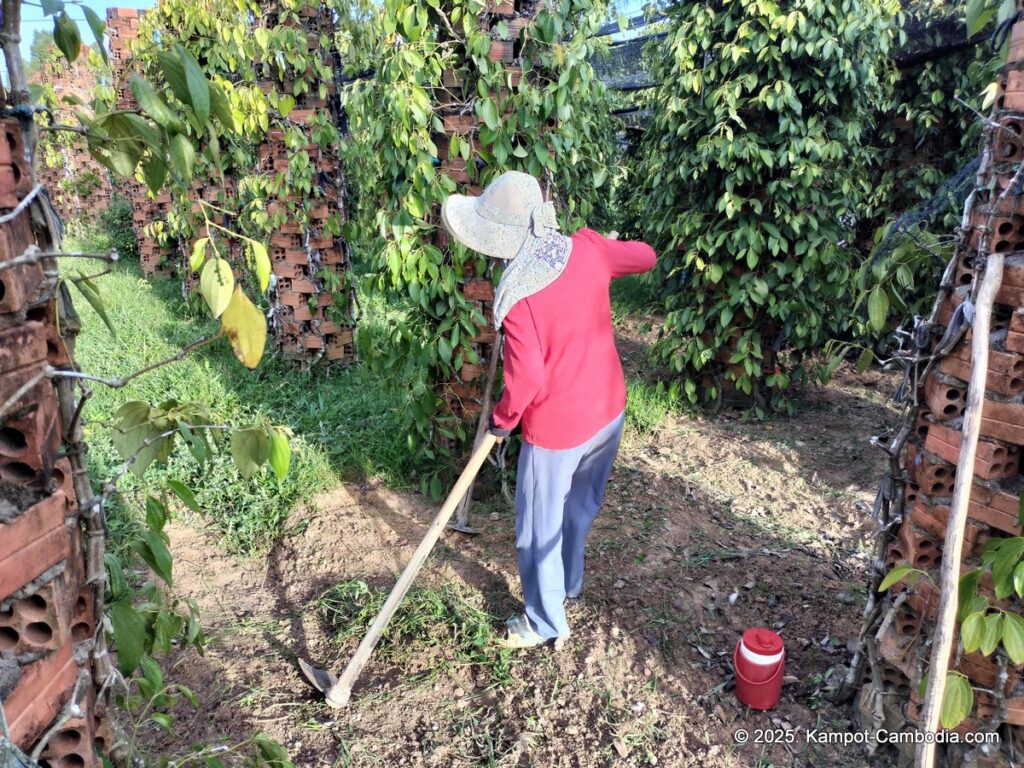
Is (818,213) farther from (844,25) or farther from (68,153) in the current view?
(68,153)

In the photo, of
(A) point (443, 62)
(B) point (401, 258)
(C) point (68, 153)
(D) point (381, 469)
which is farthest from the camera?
(C) point (68, 153)

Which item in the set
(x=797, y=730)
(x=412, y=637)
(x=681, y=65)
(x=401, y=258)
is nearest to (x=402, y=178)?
(x=401, y=258)

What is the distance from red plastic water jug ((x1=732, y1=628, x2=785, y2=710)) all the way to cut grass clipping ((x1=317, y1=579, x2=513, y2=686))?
0.77m

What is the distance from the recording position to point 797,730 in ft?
6.97

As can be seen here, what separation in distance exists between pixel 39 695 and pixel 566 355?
163 cm

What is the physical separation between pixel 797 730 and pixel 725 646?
39cm

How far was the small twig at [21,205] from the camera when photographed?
80 centimetres

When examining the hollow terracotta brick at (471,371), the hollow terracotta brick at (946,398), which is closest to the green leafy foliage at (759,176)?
the hollow terracotta brick at (471,371)

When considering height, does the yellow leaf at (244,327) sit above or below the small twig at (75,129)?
below

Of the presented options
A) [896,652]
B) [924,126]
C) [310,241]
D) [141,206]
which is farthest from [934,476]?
[141,206]

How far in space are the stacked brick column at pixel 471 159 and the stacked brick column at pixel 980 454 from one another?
1.70 m

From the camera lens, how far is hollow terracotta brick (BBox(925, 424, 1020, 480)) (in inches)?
64.1

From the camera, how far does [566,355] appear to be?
2248 mm

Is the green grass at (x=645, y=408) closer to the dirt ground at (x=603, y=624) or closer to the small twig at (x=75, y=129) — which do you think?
Answer: the dirt ground at (x=603, y=624)
